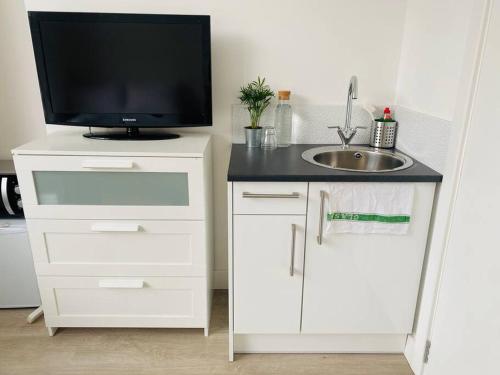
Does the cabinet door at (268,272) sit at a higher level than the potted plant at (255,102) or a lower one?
lower

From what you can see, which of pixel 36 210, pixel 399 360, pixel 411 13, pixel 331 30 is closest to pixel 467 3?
pixel 411 13

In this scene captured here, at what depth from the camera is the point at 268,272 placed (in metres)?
1.54

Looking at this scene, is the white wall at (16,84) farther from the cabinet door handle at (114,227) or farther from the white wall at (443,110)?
the white wall at (443,110)

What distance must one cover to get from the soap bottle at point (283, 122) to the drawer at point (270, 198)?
1.72 feet

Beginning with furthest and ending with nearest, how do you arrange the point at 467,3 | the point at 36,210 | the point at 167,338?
the point at 167,338
the point at 36,210
the point at 467,3

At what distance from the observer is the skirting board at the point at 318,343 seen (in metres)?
1.71

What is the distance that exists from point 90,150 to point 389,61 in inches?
58.7

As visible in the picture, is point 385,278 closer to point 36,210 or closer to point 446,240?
point 446,240

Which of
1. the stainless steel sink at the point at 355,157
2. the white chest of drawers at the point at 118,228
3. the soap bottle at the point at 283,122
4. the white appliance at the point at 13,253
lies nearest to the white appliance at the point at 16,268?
the white appliance at the point at 13,253

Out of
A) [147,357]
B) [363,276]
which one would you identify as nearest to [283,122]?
[363,276]

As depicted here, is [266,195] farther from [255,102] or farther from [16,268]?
[16,268]

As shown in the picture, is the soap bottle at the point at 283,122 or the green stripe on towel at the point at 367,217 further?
the soap bottle at the point at 283,122

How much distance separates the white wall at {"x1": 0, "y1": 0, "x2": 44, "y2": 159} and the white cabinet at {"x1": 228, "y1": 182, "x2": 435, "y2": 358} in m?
1.37

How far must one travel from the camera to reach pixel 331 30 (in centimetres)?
180
